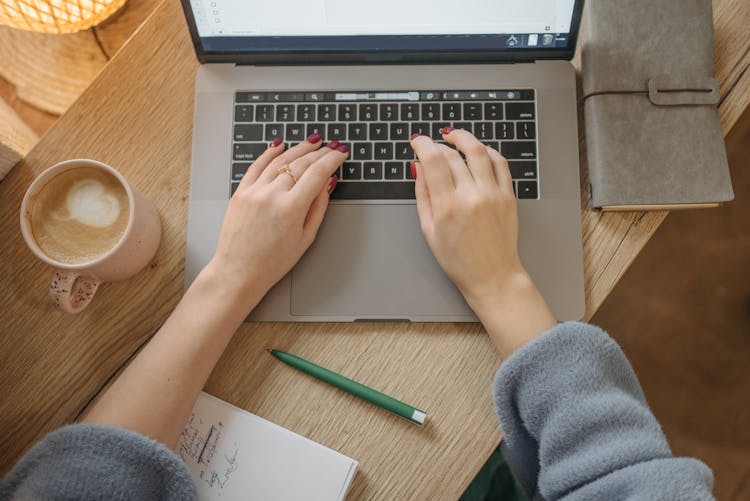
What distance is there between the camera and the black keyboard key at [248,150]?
67cm

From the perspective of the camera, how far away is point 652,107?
65 cm

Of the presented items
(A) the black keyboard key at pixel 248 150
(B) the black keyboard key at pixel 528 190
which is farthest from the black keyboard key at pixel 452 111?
(A) the black keyboard key at pixel 248 150

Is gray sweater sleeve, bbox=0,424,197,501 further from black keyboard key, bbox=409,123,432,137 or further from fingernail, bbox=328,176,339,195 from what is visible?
black keyboard key, bbox=409,123,432,137

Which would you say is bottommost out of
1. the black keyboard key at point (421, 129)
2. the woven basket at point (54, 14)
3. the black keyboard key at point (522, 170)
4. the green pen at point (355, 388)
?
the green pen at point (355, 388)

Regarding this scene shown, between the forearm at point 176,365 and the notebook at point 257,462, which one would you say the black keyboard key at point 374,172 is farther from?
the notebook at point 257,462

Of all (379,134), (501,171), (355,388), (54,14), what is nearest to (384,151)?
(379,134)

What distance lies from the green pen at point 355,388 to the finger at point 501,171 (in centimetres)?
25

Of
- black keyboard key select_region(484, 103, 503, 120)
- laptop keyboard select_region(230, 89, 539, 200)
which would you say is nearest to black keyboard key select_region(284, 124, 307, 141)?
laptop keyboard select_region(230, 89, 539, 200)

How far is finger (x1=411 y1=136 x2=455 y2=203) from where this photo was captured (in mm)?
631

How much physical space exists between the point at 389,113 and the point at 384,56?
6 centimetres

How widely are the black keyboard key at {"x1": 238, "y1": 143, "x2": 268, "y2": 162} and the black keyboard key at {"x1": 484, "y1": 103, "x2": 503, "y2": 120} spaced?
0.81 feet

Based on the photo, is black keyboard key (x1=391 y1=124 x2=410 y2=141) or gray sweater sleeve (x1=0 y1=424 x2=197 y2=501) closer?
gray sweater sleeve (x1=0 y1=424 x2=197 y2=501)

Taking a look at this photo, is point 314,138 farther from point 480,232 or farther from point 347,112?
point 480,232

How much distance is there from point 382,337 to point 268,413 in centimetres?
14
